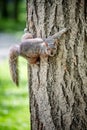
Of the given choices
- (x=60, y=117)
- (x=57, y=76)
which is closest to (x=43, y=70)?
(x=57, y=76)

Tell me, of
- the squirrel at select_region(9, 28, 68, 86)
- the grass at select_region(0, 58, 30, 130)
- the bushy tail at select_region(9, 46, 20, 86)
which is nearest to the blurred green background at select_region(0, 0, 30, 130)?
the grass at select_region(0, 58, 30, 130)

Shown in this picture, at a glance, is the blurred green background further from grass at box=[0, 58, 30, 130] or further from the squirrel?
the squirrel

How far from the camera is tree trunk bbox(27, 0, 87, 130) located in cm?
399

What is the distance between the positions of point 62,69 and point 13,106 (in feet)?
12.3

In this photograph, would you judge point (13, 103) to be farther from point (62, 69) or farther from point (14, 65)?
point (62, 69)

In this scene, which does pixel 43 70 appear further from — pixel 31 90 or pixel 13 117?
pixel 13 117

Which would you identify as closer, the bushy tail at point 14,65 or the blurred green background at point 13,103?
the bushy tail at point 14,65

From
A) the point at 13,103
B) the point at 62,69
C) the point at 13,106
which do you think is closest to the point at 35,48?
the point at 62,69

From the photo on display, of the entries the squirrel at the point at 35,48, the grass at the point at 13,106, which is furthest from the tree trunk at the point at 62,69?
the grass at the point at 13,106

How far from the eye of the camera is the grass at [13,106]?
20.7 ft

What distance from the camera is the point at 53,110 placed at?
4.22 meters

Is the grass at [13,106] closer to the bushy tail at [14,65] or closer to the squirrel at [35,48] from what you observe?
the bushy tail at [14,65]

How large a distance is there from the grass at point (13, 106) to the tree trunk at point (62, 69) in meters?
1.76

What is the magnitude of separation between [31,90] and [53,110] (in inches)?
11.4
